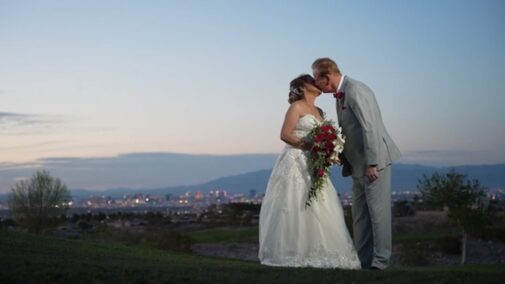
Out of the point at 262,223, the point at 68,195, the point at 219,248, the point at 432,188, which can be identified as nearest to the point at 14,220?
the point at 68,195

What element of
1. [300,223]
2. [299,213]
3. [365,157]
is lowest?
[300,223]

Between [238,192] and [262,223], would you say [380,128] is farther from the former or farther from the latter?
[238,192]

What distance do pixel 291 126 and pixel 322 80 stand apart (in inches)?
48.0

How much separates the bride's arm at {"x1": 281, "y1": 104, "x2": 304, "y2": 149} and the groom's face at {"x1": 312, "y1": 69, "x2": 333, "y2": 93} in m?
0.91

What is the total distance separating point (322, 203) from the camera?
11.9 meters

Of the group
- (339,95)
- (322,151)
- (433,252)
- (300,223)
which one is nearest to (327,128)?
(322,151)

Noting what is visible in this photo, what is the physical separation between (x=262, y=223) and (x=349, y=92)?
9.60 feet

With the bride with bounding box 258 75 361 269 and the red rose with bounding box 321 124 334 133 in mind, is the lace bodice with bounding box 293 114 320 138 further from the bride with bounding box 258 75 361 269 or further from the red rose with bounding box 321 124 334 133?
the red rose with bounding box 321 124 334 133

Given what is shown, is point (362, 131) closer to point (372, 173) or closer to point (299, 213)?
point (372, 173)

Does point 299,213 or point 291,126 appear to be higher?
point 291,126

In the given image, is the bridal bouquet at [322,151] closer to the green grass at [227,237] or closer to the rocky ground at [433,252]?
the rocky ground at [433,252]

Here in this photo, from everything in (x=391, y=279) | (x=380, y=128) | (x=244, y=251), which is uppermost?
(x=380, y=128)

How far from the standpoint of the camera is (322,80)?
439 inches

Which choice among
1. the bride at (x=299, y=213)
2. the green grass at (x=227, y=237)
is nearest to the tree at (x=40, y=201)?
the green grass at (x=227, y=237)
